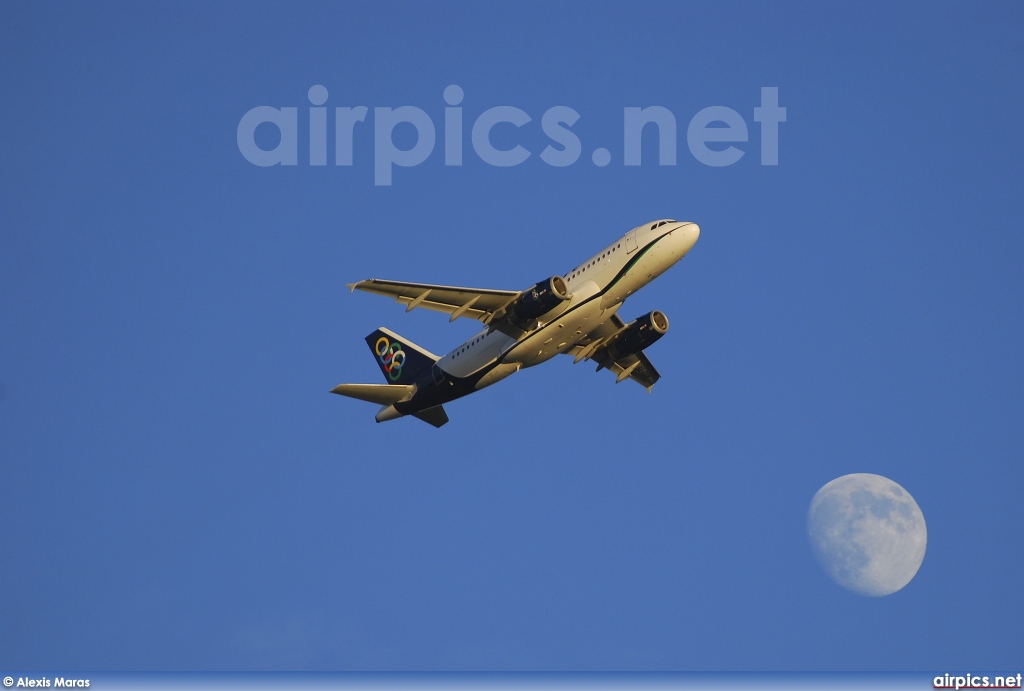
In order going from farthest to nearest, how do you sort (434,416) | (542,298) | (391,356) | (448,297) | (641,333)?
(391,356) < (434,416) < (641,333) < (448,297) < (542,298)

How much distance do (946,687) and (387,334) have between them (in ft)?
Answer: 113

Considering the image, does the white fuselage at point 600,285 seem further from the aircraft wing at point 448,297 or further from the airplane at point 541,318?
the aircraft wing at point 448,297

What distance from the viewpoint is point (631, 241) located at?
249 ft

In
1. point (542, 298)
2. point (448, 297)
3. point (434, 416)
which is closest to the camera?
point (542, 298)

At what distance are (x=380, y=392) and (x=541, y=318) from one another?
34.0 ft

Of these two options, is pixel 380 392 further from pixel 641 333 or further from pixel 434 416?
pixel 641 333

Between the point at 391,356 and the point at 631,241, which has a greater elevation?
the point at 631,241

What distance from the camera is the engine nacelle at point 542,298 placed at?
73875 millimetres

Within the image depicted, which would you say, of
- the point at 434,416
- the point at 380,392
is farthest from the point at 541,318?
the point at 434,416

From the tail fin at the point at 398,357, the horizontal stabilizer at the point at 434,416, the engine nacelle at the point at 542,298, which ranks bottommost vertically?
the horizontal stabilizer at the point at 434,416

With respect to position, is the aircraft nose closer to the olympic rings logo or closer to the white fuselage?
the white fuselage

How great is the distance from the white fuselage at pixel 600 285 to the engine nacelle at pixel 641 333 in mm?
4040

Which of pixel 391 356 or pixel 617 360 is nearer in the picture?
pixel 617 360

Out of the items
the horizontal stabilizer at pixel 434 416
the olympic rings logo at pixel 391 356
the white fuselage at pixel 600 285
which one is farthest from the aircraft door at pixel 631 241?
the olympic rings logo at pixel 391 356
